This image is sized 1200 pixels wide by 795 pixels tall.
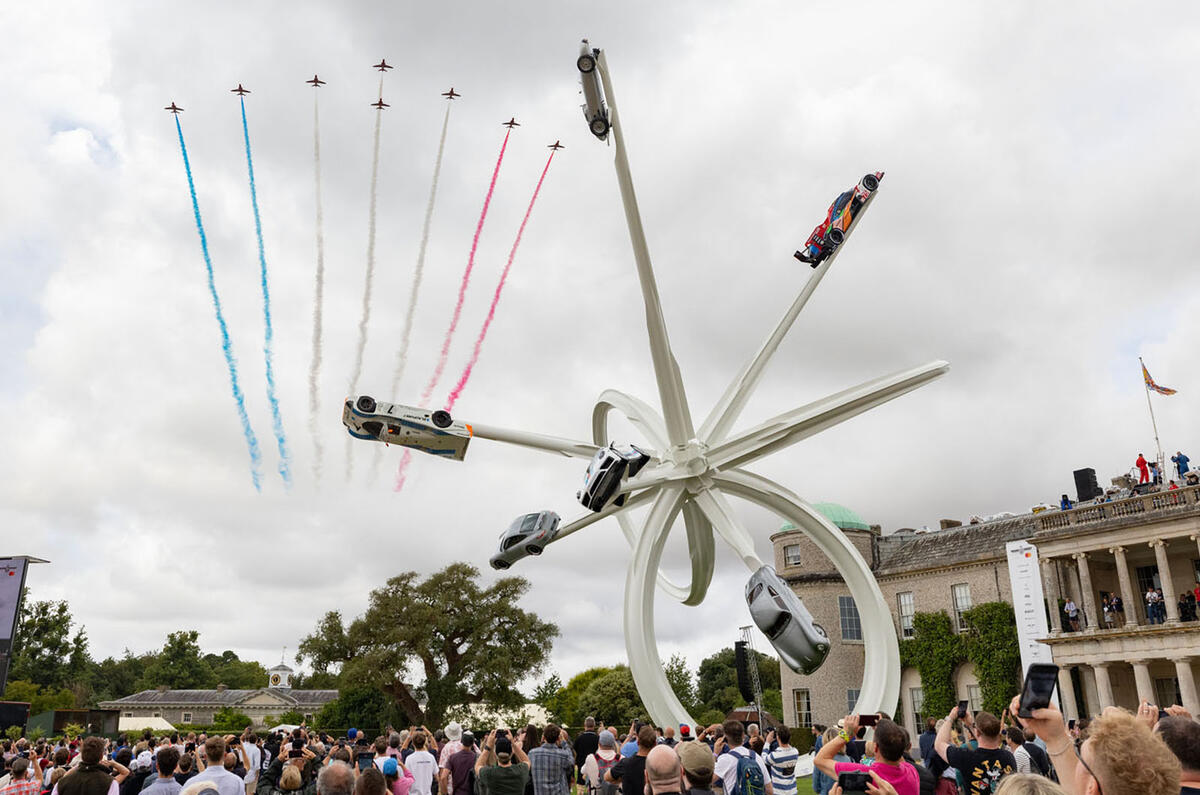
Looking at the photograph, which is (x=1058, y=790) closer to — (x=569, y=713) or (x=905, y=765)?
(x=905, y=765)

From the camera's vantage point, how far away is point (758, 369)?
25188mm

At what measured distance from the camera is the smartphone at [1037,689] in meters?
4.76

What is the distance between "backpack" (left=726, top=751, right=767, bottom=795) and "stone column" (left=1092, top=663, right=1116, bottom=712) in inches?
1323

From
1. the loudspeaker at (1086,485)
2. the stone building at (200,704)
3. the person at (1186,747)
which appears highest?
the loudspeaker at (1086,485)

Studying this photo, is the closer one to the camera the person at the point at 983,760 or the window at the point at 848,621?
the person at the point at 983,760

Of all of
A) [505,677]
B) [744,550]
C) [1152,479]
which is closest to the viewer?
[744,550]

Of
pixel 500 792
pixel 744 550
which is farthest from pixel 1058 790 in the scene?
pixel 744 550

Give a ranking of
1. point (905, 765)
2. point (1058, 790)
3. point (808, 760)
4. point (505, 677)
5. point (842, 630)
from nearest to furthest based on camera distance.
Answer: point (1058, 790) < point (905, 765) < point (808, 760) < point (842, 630) < point (505, 677)

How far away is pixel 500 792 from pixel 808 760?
2884 cm

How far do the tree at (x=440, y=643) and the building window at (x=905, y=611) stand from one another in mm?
20988

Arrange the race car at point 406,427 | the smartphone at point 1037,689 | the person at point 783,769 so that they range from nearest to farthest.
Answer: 1. the smartphone at point 1037,689
2. the person at point 783,769
3. the race car at point 406,427

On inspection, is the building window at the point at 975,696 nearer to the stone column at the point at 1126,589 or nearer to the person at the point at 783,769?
the stone column at the point at 1126,589

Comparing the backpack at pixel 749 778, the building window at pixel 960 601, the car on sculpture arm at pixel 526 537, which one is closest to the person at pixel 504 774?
the backpack at pixel 749 778

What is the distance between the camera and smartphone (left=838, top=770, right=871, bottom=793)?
5523 mm
